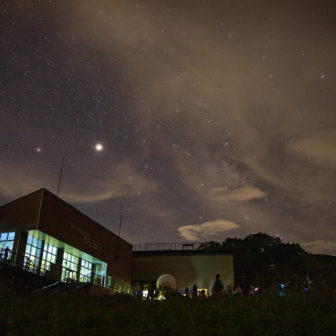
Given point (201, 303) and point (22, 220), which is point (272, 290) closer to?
point (201, 303)

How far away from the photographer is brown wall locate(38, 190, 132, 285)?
30.4 meters

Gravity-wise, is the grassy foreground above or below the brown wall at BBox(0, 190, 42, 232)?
below

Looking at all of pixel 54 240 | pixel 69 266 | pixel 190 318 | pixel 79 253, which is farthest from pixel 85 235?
pixel 190 318

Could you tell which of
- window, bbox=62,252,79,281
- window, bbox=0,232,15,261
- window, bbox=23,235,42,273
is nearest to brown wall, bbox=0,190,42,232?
window, bbox=0,232,15,261

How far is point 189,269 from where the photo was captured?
43156mm

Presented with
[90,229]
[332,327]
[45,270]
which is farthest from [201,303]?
[90,229]

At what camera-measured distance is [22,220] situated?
29.8m

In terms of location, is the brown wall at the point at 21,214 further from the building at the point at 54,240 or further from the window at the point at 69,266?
the window at the point at 69,266

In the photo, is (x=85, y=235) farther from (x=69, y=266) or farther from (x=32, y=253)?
(x=32, y=253)

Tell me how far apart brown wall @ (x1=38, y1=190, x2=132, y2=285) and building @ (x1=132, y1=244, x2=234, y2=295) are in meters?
1.90

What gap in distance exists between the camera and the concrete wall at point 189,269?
42.2 metres

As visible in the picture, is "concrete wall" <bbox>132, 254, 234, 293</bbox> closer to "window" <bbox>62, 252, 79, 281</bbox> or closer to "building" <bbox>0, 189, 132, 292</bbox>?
"building" <bbox>0, 189, 132, 292</bbox>

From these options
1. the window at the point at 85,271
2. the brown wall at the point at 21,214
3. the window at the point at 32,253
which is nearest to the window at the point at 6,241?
the brown wall at the point at 21,214

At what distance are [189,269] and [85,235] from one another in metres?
13.3
